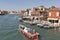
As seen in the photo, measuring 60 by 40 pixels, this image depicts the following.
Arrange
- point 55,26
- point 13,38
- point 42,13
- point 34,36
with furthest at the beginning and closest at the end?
point 42,13, point 55,26, point 13,38, point 34,36

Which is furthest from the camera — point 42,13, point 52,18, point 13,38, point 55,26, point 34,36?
point 42,13

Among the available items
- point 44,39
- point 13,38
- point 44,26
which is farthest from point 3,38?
point 44,26

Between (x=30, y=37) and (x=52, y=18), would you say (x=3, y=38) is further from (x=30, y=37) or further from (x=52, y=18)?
(x=52, y=18)

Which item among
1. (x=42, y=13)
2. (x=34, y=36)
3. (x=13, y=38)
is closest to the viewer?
(x=34, y=36)

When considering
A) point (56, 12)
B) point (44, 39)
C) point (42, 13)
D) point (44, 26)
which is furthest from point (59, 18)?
point (42, 13)

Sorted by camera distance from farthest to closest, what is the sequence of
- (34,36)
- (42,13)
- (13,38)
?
1. (42,13)
2. (13,38)
3. (34,36)

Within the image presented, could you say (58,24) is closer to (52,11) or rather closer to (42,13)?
(52,11)

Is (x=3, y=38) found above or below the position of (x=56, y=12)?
below

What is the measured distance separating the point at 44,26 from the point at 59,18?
5550 millimetres

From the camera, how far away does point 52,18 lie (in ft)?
190

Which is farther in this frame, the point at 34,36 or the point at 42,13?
the point at 42,13

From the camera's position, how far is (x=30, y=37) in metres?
39.0

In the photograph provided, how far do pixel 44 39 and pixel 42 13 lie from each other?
5105 centimetres

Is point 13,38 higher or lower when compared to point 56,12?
lower
